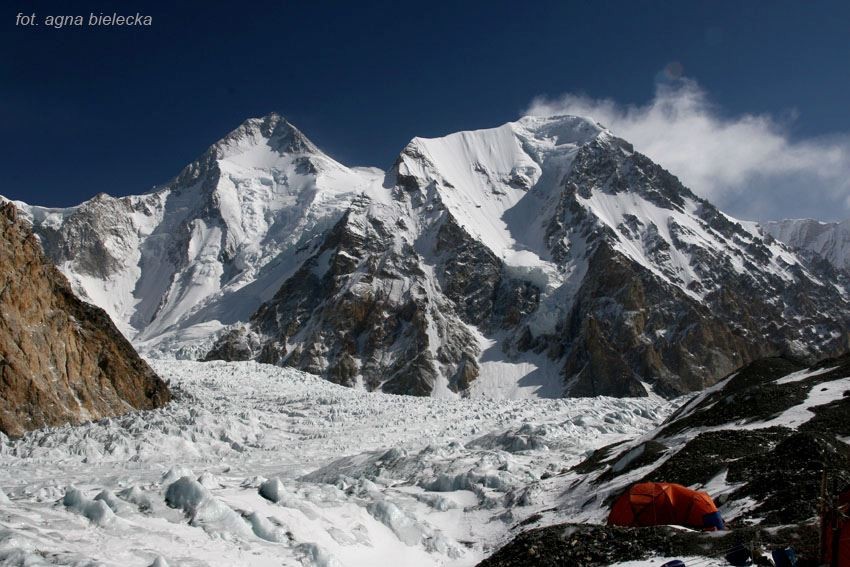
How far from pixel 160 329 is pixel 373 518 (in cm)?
17894

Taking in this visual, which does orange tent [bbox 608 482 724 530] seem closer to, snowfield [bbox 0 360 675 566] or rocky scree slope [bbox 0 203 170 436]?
snowfield [bbox 0 360 675 566]

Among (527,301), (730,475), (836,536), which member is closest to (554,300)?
(527,301)

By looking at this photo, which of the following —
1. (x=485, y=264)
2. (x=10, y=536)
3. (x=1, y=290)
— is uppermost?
(x=485, y=264)

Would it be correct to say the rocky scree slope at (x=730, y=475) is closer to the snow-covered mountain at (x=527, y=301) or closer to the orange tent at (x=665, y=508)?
the orange tent at (x=665, y=508)

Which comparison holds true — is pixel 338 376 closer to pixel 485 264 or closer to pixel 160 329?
pixel 485 264

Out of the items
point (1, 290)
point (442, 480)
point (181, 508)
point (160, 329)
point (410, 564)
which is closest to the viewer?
point (181, 508)

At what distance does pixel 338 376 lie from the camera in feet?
469

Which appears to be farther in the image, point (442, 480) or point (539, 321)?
point (539, 321)

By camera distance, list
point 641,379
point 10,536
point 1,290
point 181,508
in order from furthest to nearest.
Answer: point 641,379, point 1,290, point 181,508, point 10,536

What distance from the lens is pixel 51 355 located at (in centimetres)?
4766

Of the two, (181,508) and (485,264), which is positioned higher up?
(485,264)

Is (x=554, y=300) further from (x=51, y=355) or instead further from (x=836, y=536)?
(x=836, y=536)

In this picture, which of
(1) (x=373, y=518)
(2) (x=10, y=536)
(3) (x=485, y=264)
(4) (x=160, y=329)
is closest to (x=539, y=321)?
(3) (x=485, y=264)

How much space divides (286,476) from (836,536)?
111 feet
